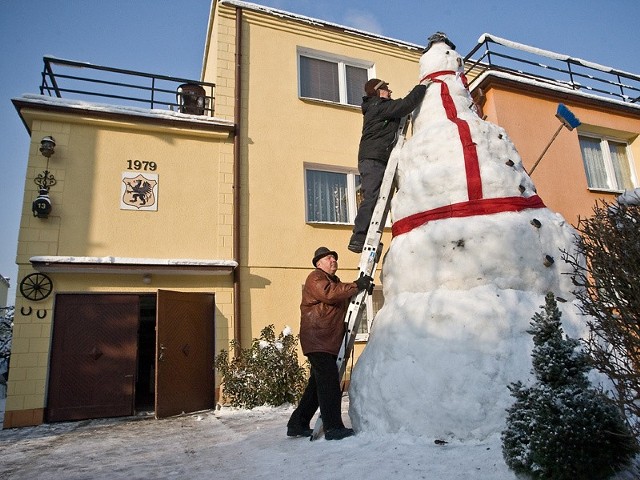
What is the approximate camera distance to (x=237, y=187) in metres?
8.78

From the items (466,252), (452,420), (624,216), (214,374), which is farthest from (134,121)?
(624,216)

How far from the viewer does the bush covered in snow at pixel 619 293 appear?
2.24 m

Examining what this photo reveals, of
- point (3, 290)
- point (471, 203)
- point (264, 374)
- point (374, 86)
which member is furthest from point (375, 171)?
point (3, 290)

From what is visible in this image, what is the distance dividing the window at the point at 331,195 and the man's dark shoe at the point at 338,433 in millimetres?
5822

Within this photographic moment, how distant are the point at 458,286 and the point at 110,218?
6.35 metres

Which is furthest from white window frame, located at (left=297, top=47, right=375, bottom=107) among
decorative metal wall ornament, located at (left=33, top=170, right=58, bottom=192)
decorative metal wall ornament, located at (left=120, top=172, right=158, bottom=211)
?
decorative metal wall ornament, located at (left=33, top=170, right=58, bottom=192)

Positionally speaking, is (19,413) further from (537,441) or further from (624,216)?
(624,216)

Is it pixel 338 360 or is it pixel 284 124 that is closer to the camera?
pixel 338 360

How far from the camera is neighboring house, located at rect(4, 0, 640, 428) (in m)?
7.30

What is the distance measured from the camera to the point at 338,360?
436 cm

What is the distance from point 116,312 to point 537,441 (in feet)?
22.9

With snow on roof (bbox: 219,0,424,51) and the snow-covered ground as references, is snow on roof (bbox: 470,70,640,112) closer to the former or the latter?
snow on roof (bbox: 219,0,424,51)

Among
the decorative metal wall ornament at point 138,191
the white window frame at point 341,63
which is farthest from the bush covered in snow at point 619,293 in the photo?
the white window frame at point 341,63

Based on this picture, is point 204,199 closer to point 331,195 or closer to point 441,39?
point 331,195
